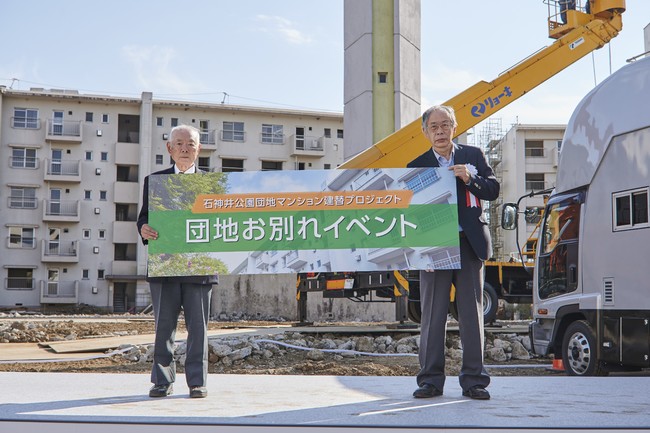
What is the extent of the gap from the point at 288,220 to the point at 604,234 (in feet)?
14.9

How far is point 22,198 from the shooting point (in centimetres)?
5075

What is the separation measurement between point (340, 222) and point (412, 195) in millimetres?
497

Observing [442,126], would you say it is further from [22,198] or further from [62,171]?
[22,198]

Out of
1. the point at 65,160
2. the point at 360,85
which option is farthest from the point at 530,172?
the point at 360,85

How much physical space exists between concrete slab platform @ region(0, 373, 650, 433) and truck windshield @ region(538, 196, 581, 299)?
9.86ft

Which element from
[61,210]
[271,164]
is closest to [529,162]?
[271,164]

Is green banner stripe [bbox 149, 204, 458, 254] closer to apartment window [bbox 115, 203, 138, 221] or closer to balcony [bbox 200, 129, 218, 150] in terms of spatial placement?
balcony [bbox 200, 129, 218, 150]

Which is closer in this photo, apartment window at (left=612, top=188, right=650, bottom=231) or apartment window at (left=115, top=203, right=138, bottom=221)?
apartment window at (left=612, top=188, right=650, bottom=231)

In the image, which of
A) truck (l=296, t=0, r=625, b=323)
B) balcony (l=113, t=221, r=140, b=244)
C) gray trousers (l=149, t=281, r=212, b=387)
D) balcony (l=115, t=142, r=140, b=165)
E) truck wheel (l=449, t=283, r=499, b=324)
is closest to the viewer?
gray trousers (l=149, t=281, r=212, b=387)

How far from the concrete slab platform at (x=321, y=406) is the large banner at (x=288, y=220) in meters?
0.83

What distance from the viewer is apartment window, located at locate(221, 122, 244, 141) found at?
53906 millimetres

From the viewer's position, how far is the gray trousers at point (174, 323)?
15.5 ft

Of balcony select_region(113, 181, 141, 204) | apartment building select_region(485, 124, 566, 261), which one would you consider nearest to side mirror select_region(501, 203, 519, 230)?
balcony select_region(113, 181, 141, 204)

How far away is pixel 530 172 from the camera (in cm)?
5694
